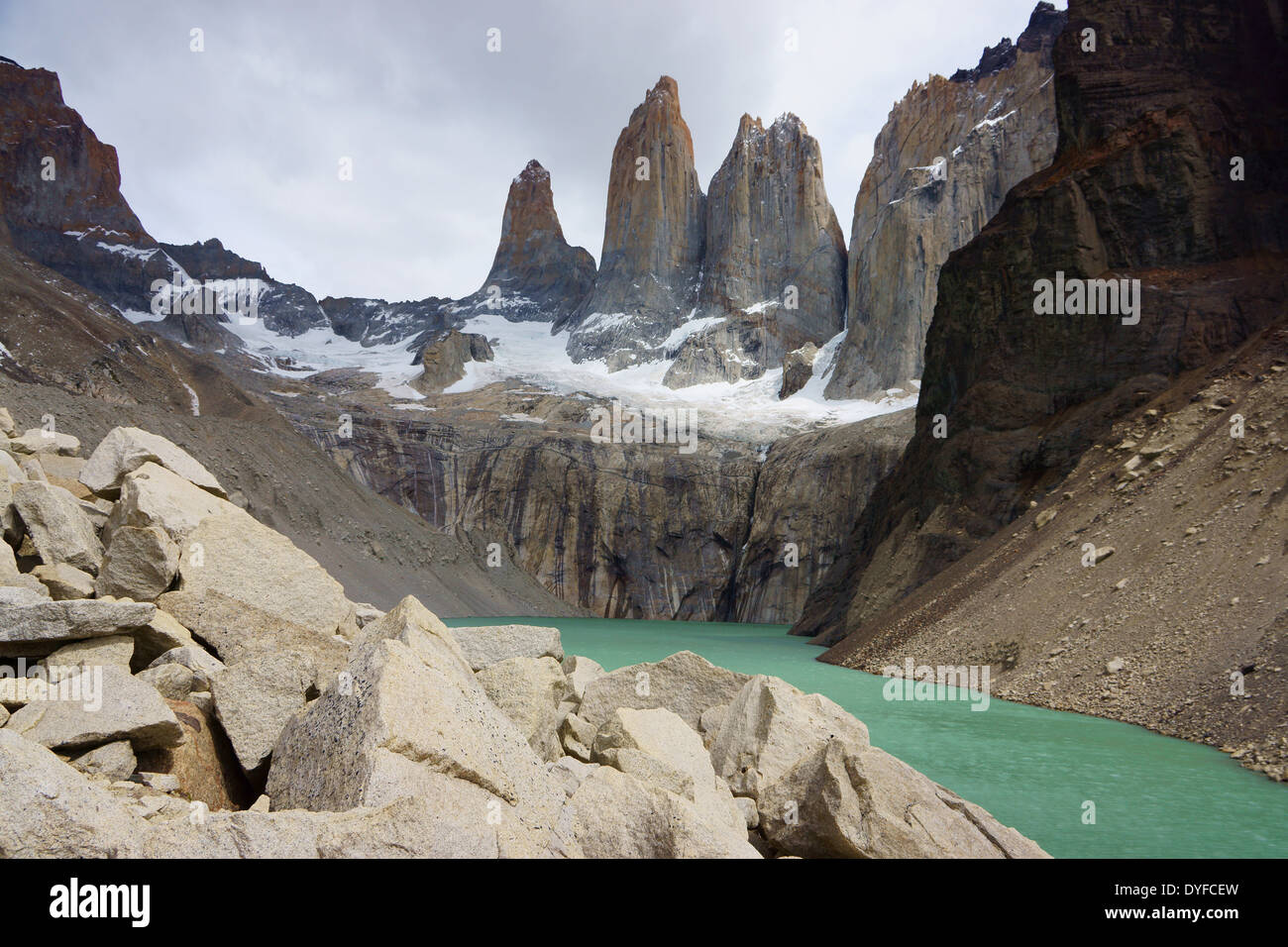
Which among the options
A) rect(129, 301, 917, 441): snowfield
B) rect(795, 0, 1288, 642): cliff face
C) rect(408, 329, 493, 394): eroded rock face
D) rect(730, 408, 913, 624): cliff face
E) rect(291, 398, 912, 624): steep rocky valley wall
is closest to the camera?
rect(795, 0, 1288, 642): cliff face

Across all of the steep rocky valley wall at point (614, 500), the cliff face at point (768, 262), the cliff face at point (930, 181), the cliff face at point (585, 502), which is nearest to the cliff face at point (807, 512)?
the steep rocky valley wall at point (614, 500)

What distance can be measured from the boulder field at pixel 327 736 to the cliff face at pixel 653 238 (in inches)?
4261

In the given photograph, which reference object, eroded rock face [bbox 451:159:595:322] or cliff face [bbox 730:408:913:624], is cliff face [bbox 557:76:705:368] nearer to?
eroded rock face [bbox 451:159:595:322]

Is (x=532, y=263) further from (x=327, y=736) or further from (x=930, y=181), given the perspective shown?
(x=327, y=736)

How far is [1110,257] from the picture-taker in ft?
92.7

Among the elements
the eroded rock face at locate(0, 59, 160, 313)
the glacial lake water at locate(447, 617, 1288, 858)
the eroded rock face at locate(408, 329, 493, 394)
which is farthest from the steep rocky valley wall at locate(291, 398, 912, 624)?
the eroded rock face at locate(0, 59, 160, 313)

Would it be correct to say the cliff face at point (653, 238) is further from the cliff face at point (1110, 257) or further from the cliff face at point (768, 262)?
the cliff face at point (1110, 257)

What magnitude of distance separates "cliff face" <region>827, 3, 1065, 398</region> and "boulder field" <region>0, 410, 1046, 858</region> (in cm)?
7930

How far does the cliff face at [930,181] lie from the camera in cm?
7550

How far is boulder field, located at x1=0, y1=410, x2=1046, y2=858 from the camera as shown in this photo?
3615 mm

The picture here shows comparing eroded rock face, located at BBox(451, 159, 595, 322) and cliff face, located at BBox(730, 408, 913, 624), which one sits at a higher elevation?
eroded rock face, located at BBox(451, 159, 595, 322)

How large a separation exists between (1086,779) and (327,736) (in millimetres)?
9589

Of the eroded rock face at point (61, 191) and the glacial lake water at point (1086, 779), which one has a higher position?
the eroded rock face at point (61, 191)

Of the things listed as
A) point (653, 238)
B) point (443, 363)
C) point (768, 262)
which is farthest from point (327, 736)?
point (653, 238)
